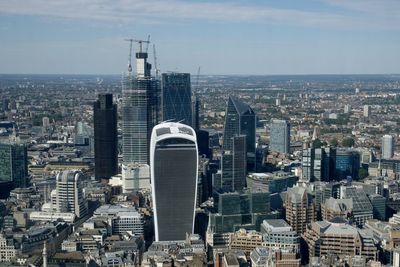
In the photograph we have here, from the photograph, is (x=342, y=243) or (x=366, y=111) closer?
(x=342, y=243)

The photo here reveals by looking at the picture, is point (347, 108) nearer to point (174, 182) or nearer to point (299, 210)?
point (299, 210)

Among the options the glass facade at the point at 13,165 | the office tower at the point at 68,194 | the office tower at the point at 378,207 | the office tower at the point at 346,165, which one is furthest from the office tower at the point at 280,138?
the office tower at the point at 68,194

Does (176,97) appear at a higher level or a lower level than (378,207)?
higher

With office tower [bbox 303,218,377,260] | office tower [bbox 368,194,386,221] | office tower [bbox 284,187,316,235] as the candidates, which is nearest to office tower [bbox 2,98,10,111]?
office tower [bbox 284,187,316,235]

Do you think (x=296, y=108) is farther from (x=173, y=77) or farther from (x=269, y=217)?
(x=269, y=217)

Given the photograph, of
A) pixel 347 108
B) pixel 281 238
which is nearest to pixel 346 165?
pixel 281 238

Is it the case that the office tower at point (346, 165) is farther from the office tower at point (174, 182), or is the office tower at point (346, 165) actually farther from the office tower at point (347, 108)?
the office tower at point (347, 108)

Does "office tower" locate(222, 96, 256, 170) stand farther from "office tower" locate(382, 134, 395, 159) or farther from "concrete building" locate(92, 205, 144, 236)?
"concrete building" locate(92, 205, 144, 236)

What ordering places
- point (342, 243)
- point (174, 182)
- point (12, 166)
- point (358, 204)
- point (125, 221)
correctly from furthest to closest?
point (12, 166)
point (358, 204)
point (125, 221)
point (174, 182)
point (342, 243)
